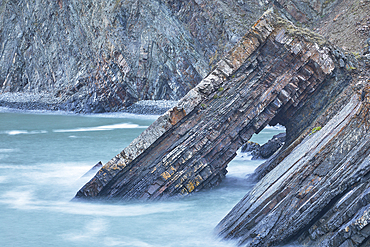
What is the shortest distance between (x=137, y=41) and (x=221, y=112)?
3716 centimetres

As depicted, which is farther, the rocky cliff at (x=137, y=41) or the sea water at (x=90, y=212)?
the rocky cliff at (x=137, y=41)

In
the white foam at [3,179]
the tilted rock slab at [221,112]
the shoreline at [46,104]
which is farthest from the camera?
the shoreline at [46,104]

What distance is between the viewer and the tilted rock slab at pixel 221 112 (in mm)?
10383

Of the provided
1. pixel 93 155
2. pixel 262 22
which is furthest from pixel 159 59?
pixel 262 22

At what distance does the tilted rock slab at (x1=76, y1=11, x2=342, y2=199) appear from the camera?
10.4 meters

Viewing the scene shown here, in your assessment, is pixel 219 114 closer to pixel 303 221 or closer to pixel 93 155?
pixel 303 221

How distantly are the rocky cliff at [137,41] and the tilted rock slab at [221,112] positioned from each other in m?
31.4

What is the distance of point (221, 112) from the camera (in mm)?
10562

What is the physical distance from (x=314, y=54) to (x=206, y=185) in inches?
194

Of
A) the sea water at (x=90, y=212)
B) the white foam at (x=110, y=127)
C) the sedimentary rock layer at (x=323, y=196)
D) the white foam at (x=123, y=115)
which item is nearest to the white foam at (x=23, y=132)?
the white foam at (x=110, y=127)

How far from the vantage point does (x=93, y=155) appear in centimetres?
1922

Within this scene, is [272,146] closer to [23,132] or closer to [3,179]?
[3,179]

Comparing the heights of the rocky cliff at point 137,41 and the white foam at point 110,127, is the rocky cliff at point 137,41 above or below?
above

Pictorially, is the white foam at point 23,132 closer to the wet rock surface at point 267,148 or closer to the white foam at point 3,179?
the white foam at point 3,179
